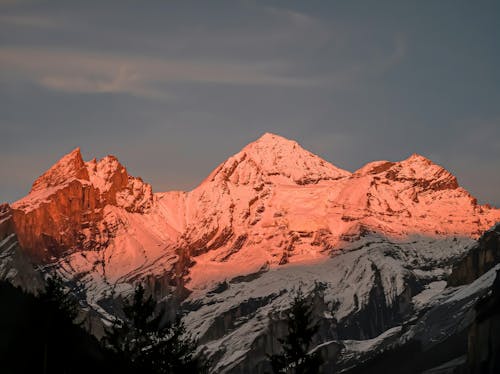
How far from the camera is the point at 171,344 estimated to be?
97000 millimetres

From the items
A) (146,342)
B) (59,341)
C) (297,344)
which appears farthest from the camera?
(297,344)

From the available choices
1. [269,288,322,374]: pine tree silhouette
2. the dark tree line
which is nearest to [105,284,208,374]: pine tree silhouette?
the dark tree line

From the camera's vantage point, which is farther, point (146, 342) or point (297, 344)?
point (297, 344)

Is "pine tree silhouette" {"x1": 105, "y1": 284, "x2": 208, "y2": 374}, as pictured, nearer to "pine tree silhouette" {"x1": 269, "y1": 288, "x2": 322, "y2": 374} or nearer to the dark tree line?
the dark tree line

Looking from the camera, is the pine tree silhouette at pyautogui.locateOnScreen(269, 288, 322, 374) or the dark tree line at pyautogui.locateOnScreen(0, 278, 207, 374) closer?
the dark tree line at pyautogui.locateOnScreen(0, 278, 207, 374)

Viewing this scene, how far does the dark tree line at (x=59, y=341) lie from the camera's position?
7694 cm

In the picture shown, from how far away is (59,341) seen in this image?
77562 mm

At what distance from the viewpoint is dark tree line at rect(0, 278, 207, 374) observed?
76.9 metres

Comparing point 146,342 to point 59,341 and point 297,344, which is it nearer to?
point 297,344

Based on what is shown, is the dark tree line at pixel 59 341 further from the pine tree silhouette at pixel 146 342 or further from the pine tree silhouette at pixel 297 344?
the pine tree silhouette at pixel 297 344

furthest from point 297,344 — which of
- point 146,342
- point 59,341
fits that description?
point 59,341

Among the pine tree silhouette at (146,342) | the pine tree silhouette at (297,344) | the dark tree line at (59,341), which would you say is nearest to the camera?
the dark tree line at (59,341)

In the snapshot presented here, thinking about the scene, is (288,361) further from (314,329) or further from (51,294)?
(51,294)

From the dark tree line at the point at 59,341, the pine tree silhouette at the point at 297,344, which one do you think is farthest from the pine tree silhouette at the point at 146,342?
the pine tree silhouette at the point at 297,344
